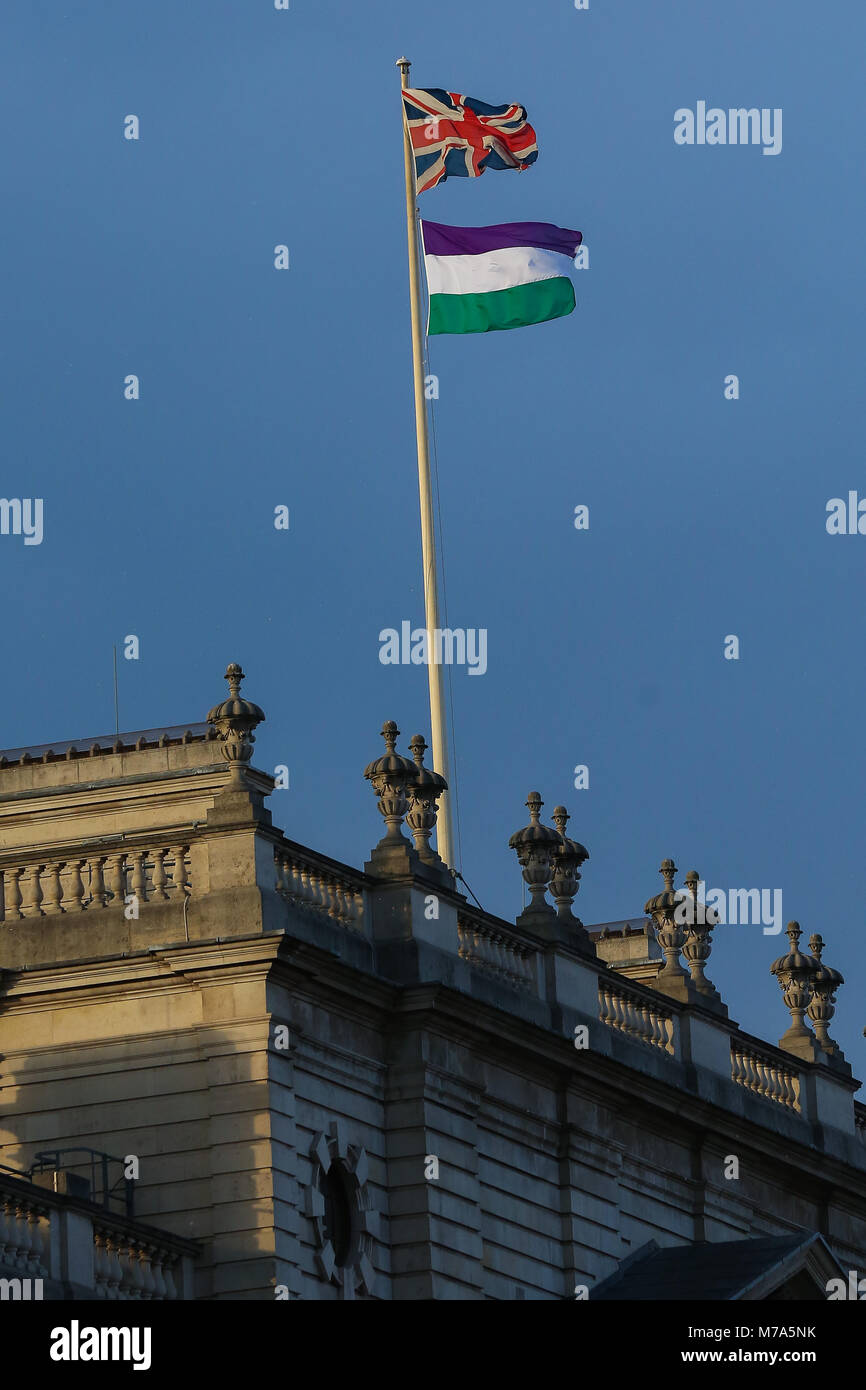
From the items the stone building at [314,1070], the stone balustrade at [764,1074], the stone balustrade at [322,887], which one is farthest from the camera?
the stone balustrade at [764,1074]

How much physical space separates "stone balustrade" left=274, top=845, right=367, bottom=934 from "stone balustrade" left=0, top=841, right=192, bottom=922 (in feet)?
4.08

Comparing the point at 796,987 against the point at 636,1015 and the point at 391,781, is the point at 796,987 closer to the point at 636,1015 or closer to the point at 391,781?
the point at 636,1015

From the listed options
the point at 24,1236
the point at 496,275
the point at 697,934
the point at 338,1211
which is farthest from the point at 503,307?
the point at 24,1236

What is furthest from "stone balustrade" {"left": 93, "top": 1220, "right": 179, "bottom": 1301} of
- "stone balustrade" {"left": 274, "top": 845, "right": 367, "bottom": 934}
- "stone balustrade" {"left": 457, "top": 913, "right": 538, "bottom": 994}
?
"stone balustrade" {"left": 457, "top": 913, "right": 538, "bottom": 994}

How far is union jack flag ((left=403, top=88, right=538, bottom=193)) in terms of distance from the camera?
62.5 m

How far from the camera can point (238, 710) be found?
1924 inches

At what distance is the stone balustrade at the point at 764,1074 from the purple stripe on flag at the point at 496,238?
41.2 ft

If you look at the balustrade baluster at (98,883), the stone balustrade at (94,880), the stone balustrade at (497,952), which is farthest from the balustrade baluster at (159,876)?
the stone balustrade at (497,952)

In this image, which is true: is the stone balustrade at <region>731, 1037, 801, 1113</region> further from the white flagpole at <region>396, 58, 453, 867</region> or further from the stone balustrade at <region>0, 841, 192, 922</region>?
the stone balustrade at <region>0, 841, 192, 922</region>

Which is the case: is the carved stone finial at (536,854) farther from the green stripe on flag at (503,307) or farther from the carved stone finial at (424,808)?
the green stripe on flag at (503,307)

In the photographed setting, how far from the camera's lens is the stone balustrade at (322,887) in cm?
4891
